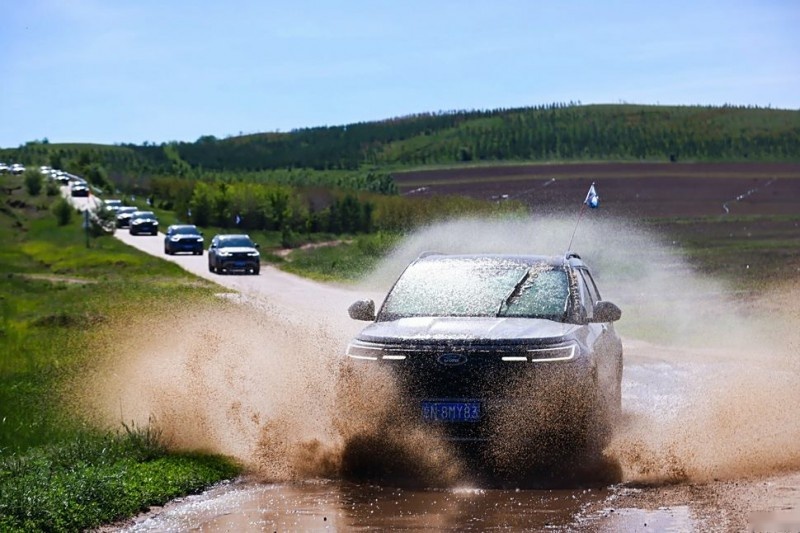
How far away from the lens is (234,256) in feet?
175

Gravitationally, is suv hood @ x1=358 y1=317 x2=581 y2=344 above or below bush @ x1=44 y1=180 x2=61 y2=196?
above

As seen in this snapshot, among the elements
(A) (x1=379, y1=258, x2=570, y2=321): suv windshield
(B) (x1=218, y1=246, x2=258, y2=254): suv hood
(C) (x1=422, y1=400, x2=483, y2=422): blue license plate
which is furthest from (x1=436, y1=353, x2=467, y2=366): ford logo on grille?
(B) (x1=218, y1=246, x2=258, y2=254): suv hood

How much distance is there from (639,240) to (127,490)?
232 feet

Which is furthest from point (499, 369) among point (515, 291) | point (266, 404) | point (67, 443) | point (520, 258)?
point (67, 443)

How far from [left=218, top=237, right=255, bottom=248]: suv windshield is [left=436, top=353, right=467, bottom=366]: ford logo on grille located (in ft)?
145

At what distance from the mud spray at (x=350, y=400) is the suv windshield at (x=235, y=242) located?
26916mm

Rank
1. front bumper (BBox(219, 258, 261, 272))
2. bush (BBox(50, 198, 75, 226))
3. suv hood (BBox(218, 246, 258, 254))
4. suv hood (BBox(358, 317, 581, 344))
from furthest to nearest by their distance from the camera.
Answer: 1. bush (BBox(50, 198, 75, 226))
2. suv hood (BBox(218, 246, 258, 254))
3. front bumper (BBox(219, 258, 261, 272))
4. suv hood (BBox(358, 317, 581, 344))

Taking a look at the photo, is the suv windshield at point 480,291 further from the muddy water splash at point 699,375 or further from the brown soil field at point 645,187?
the brown soil field at point 645,187

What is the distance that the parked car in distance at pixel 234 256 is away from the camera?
53250 millimetres

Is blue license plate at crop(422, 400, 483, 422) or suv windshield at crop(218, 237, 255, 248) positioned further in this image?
suv windshield at crop(218, 237, 255, 248)

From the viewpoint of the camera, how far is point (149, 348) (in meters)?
17.8

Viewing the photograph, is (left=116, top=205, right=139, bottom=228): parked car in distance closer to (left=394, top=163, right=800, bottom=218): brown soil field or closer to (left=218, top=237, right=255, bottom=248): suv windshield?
(left=394, top=163, right=800, bottom=218): brown soil field

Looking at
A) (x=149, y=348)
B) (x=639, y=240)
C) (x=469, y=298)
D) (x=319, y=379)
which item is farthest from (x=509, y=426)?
(x=639, y=240)

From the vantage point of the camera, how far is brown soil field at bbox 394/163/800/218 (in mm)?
86438
